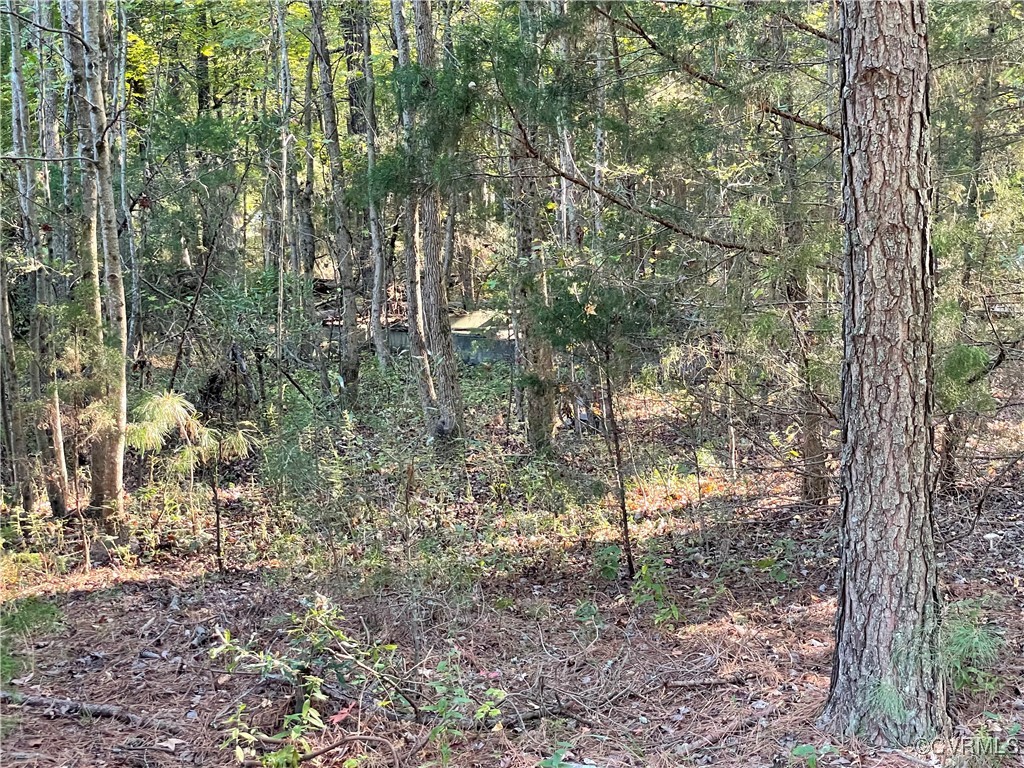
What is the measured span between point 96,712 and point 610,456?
4.35 metres

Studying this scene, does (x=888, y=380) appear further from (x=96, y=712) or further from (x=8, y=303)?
(x=8, y=303)

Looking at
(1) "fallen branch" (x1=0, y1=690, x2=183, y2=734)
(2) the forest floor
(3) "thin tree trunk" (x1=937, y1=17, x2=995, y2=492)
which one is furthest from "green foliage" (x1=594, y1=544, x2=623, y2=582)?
(1) "fallen branch" (x1=0, y1=690, x2=183, y2=734)

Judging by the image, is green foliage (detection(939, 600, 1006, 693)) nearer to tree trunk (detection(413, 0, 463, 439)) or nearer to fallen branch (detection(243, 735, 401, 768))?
fallen branch (detection(243, 735, 401, 768))

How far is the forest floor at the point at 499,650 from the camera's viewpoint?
3.78 metres

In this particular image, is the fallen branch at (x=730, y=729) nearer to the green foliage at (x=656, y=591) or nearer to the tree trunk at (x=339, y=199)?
the green foliage at (x=656, y=591)

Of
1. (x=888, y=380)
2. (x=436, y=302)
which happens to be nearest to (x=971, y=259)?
(x=888, y=380)

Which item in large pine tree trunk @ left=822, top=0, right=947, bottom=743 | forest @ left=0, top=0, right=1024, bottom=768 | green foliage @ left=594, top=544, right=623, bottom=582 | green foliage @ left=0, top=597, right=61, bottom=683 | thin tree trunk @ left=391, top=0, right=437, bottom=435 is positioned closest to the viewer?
green foliage @ left=0, top=597, right=61, bottom=683

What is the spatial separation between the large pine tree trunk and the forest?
15mm

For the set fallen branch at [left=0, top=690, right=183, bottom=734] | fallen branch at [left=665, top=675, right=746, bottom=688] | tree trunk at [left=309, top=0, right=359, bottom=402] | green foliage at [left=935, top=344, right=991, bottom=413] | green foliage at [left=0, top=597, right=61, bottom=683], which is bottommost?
fallen branch at [left=665, top=675, right=746, bottom=688]

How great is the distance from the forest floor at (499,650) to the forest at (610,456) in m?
0.03

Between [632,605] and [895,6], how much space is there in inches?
173

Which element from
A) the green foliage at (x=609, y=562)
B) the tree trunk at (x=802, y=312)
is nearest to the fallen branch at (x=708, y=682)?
the tree trunk at (x=802, y=312)

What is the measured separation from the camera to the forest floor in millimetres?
3777

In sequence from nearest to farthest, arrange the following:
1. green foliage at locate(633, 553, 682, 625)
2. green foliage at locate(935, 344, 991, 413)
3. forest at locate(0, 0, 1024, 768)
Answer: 1. forest at locate(0, 0, 1024, 768)
2. green foliage at locate(935, 344, 991, 413)
3. green foliage at locate(633, 553, 682, 625)
